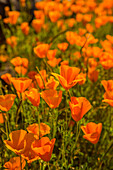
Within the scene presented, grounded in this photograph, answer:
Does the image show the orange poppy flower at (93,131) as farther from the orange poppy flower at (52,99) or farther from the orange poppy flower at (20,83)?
the orange poppy flower at (20,83)

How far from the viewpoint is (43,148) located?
35.5 inches

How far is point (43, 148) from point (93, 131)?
0.35 metres

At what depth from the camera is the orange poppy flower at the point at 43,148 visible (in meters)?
0.90

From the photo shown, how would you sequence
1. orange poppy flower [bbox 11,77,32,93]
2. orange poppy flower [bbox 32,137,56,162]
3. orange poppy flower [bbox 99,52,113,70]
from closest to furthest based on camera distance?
orange poppy flower [bbox 32,137,56,162]
orange poppy flower [bbox 11,77,32,93]
orange poppy flower [bbox 99,52,113,70]

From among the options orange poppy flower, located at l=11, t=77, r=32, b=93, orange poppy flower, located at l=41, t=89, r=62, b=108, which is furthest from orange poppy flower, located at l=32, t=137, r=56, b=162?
orange poppy flower, located at l=11, t=77, r=32, b=93

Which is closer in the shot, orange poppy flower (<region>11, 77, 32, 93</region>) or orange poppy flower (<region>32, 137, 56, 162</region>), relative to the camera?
orange poppy flower (<region>32, 137, 56, 162</region>)

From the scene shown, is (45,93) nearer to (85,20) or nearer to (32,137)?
(32,137)

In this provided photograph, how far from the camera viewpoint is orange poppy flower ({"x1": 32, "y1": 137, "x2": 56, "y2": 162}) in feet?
2.95

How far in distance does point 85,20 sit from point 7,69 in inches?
55.9

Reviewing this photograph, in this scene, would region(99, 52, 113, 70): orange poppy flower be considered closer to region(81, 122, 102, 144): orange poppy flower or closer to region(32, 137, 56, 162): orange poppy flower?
region(81, 122, 102, 144): orange poppy flower

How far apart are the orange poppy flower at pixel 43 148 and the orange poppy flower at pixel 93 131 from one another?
0.20 metres

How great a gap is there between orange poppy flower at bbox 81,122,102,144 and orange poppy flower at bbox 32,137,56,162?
200 millimetres

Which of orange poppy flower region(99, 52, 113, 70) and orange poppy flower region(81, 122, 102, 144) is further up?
orange poppy flower region(99, 52, 113, 70)

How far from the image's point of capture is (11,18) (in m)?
2.68
